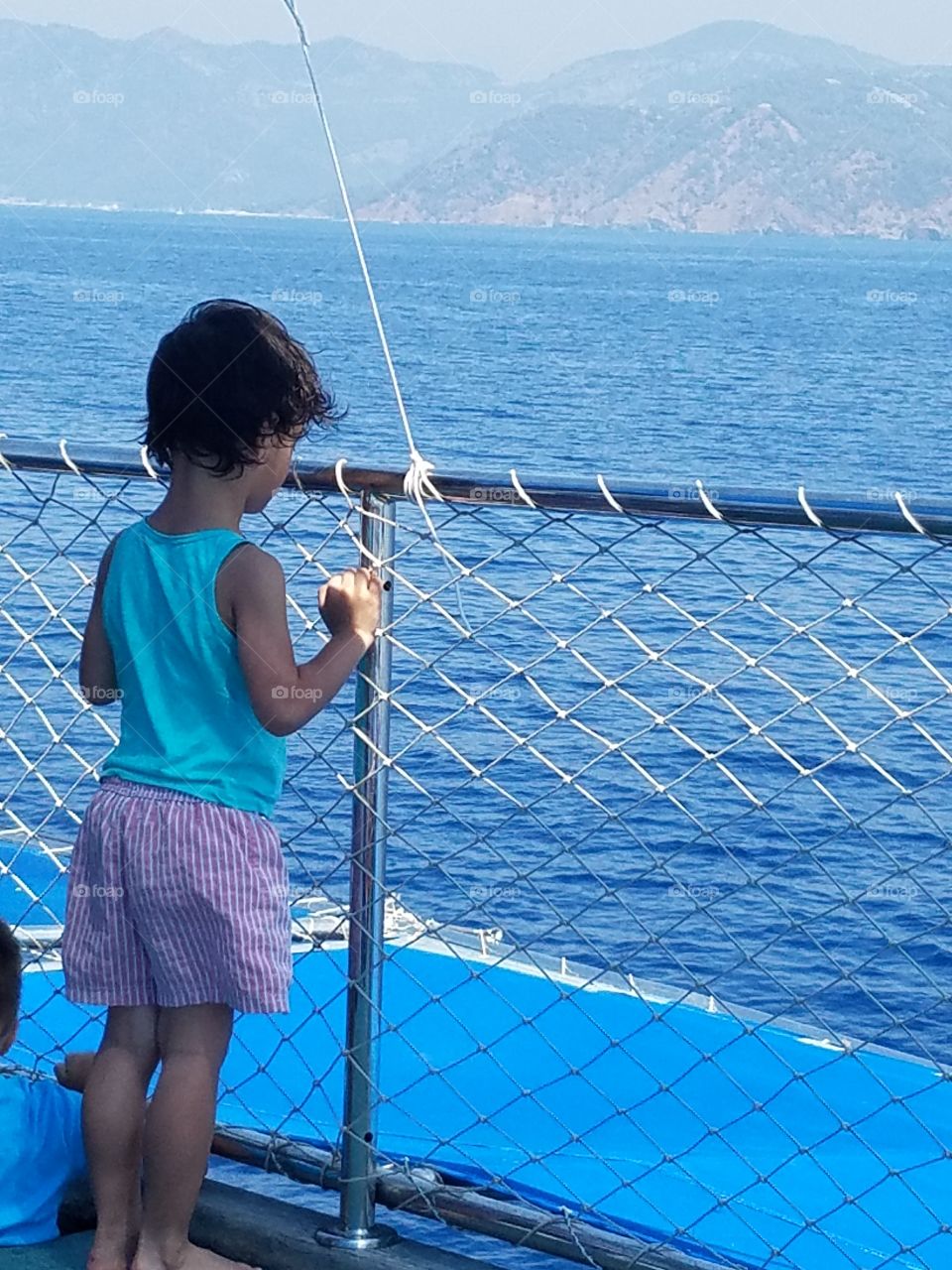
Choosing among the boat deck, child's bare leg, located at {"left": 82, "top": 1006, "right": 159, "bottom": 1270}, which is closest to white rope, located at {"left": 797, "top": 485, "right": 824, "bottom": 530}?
child's bare leg, located at {"left": 82, "top": 1006, "right": 159, "bottom": 1270}

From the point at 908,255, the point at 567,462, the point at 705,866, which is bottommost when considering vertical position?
the point at 705,866

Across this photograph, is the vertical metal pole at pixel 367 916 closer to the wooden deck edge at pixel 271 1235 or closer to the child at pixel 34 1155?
the wooden deck edge at pixel 271 1235

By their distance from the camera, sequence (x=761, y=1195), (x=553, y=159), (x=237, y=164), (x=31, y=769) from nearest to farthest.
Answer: (x=31, y=769)
(x=761, y=1195)
(x=553, y=159)
(x=237, y=164)

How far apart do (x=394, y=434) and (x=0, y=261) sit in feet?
232

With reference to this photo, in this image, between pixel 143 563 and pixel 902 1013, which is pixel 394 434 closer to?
pixel 902 1013

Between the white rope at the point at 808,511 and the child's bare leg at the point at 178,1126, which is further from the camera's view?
the child's bare leg at the point at 178,1126

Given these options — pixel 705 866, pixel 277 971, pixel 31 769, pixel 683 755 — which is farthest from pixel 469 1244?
pixel 683 755

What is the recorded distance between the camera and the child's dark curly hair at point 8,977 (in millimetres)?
2318

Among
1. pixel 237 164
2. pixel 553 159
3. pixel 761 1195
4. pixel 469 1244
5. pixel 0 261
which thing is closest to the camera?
pixel 761 1195

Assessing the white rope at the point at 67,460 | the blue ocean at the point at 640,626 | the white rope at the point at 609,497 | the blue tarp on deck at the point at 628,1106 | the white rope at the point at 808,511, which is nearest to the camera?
the white rope at the point at 808,511

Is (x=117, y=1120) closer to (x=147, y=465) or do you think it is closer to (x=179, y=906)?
(x=179, y=906)

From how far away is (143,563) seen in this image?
2258mm

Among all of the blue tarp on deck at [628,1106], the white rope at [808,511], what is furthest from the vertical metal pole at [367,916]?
the blue tarp on deck at [628,1106]

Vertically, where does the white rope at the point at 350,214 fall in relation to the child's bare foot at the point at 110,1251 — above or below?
above
